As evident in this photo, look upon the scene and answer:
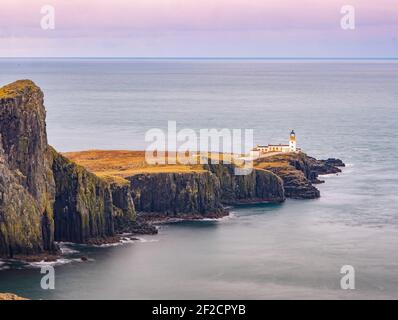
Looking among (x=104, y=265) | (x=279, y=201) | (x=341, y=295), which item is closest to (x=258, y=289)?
(x=341, y=295)

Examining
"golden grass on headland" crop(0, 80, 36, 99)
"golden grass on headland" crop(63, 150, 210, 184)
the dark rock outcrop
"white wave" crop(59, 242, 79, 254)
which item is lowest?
"white wave" crop(59, 242, 79, 254)

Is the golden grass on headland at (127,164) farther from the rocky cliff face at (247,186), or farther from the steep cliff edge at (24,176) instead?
the steep cliff edge at (24,176)

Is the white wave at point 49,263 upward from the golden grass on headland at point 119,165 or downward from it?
downward

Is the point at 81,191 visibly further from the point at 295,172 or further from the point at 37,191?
the point at 295,172

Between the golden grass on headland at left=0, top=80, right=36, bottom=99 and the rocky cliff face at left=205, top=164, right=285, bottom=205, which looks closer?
the golden grass on headland at left=0, top=80, right=36, bottom=99

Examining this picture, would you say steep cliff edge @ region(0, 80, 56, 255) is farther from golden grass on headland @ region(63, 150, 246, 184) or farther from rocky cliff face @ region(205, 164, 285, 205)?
rocky cliff face @ region(205, 164, 285, 205)

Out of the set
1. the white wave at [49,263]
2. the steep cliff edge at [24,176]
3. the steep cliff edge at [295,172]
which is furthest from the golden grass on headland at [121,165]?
the white wave at [49,263]

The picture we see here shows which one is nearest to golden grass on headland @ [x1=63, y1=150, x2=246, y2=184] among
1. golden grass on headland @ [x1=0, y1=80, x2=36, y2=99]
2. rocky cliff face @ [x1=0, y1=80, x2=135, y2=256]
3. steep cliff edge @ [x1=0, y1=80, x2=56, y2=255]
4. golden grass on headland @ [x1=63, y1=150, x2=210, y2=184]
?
golden grass on headland @ [x1=63, y1=150, x2=210, y2=184]

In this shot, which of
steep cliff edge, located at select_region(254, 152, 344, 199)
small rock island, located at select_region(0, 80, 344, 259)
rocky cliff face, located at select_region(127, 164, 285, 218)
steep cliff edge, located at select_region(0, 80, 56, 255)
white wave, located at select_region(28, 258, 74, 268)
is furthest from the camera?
steep cliff edge, located at select_region(254, 152, 344, 199)
